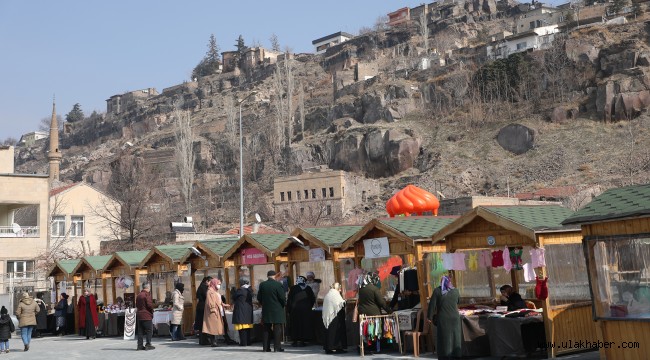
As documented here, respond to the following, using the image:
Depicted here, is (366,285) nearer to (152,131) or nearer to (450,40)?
(450,40)

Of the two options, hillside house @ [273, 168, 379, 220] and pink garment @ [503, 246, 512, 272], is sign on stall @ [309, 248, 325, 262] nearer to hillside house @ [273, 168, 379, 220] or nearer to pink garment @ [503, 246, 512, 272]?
pink garment @ [503, 246, 512, 272]

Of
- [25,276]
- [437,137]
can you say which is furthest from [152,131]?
[25,276]

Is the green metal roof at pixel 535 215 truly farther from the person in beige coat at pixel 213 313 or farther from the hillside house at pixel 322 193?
the hillside house at pixel 322 193

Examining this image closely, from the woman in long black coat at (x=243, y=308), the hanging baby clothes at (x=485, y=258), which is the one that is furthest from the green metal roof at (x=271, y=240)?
the hanging baby clothes at (x=485, y=258)

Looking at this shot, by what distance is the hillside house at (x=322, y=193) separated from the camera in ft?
281

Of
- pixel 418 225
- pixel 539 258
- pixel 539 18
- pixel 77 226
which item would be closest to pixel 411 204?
pixel 418 225

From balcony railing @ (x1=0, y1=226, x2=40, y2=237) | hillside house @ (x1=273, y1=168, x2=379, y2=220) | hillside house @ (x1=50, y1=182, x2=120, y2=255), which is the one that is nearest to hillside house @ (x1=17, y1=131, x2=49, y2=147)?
hillside house @ (x1=273, y1=168, x2=379, y2=220)

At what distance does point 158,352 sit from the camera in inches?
701

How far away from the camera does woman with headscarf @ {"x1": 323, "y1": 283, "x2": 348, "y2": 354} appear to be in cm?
1577

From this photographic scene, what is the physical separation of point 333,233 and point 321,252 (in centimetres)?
61

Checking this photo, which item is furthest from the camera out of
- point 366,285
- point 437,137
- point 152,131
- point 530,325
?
point 152,131

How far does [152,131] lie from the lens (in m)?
148

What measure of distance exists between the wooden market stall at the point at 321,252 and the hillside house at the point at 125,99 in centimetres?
15127

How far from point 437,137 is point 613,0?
3796 centimetres
